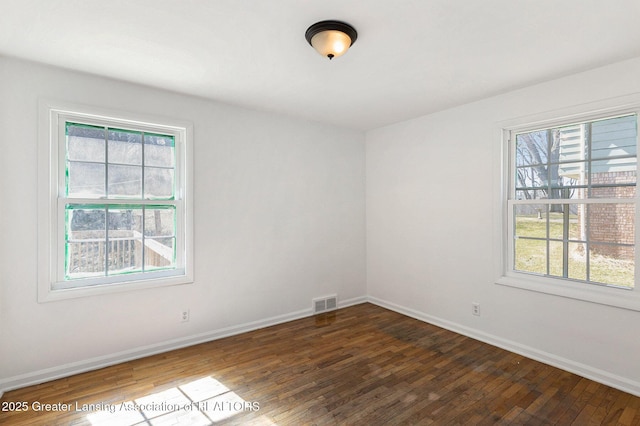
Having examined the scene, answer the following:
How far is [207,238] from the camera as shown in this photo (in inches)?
132

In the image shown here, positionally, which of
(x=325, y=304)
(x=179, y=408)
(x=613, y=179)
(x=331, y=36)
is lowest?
(x=179, y=408)

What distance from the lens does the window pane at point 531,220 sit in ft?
9.93

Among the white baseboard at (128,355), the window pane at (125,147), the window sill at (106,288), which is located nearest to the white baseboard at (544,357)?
the white baseboard at (128,355)

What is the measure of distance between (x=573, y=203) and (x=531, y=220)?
15.0 inches

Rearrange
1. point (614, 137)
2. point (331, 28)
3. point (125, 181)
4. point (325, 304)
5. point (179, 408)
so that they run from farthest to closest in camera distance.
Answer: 1. point (325, 304)
2. point (125, 181)
3. point (614, 137)
4. point (179, 408)
5. point (331, 28)

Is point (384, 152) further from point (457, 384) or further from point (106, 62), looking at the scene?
point (106, 62)

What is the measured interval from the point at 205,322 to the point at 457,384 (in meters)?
2.46

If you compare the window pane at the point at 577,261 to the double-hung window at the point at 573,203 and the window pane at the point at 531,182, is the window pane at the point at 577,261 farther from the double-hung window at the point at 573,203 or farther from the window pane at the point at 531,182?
the window pane at the point at 531,182

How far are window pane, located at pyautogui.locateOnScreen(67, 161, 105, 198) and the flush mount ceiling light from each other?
7.23 feet

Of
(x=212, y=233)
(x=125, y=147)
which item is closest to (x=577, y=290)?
A: (x=212, y=233)

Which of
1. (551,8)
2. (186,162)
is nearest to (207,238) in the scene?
(186,162)

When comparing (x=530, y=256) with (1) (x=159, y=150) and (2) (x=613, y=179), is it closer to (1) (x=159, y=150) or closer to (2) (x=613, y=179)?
(2) (x=613, y=179)

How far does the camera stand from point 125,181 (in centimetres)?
297

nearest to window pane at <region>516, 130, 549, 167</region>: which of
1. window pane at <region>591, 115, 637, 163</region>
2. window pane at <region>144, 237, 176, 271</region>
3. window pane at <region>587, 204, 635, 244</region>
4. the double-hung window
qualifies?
the double-hung window
